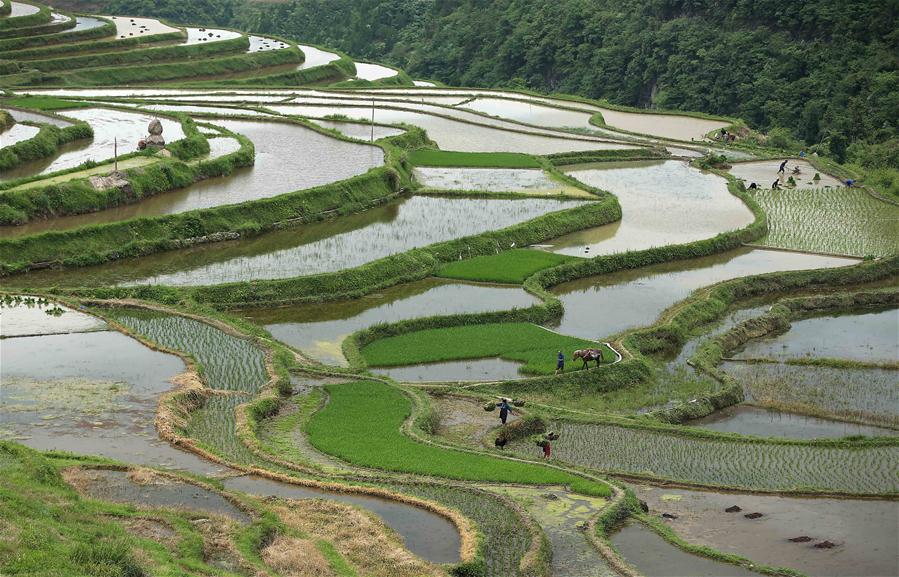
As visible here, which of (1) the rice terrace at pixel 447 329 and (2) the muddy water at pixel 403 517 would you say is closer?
(2) the muddy water at pixel 403 517

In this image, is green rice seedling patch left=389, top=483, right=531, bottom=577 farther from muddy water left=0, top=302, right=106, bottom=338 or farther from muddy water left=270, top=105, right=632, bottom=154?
muddy water left=270, top=105, right=632, bottom=154

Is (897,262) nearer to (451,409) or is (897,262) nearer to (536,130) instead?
(451,409)

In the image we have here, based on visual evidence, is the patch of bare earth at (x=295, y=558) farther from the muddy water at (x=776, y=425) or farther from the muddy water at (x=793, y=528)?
the muddy water at (x=776, y=425)

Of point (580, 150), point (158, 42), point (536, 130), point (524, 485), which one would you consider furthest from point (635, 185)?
point (158, 42)

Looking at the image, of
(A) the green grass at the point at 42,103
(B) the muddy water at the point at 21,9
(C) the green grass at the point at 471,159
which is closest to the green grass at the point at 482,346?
(C) the green grass at the point at 471,159

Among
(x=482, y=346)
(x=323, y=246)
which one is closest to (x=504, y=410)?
(x=482, y=346)

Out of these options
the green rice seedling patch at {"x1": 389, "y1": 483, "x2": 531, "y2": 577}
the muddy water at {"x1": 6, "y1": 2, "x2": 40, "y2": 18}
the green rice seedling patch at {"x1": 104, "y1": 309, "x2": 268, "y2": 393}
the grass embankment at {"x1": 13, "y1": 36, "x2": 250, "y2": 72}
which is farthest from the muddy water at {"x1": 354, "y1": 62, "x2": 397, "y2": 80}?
the green rice seedling patch at {"x1": 389, "y1": 483, "x2": 531, "y2": 577}

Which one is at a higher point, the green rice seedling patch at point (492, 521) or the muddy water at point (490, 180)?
the muddy water at point (490, 180)
